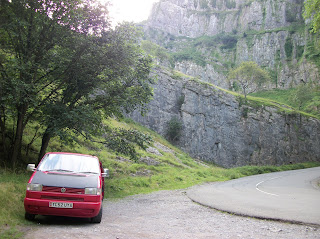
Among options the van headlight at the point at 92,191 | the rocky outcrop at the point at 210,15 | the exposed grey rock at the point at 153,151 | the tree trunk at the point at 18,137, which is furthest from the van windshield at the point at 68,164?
the rocky outcrop at the point at 210,15

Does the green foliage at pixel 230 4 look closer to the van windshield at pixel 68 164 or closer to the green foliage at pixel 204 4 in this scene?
the green foliage at pixel 204 4

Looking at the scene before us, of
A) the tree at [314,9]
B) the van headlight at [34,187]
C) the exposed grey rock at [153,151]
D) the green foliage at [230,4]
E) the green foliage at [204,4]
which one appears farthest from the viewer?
the green foliage at [204,4]

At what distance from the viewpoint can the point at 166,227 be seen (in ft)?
21.2

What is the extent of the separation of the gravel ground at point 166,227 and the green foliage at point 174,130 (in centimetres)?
3450

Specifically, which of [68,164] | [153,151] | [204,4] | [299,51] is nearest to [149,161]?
[153,151]

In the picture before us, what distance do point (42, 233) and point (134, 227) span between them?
→ 2.03 m

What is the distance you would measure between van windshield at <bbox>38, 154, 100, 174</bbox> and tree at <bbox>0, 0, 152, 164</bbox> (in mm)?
3529

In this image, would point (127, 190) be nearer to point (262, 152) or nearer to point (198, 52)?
point (262, 152)

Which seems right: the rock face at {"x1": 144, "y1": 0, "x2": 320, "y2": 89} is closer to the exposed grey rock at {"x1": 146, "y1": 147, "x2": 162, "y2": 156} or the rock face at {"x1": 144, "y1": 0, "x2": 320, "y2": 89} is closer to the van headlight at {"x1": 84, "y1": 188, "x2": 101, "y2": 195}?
the exposed grey rock at {"x1": 146, "y1": 147, "x2": 162, "y2": 156}

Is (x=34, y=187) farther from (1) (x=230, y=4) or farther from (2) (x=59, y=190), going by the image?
(1) (x=230, y=4)

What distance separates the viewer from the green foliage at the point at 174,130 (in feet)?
141

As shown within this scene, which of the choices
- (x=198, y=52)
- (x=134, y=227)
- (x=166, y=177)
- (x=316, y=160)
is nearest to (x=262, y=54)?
(x=198, y=52)

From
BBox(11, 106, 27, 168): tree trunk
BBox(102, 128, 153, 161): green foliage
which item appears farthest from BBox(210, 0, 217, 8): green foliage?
BBox(11, 106, 27, 168): tree trunk

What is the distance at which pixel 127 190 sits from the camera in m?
13.9
